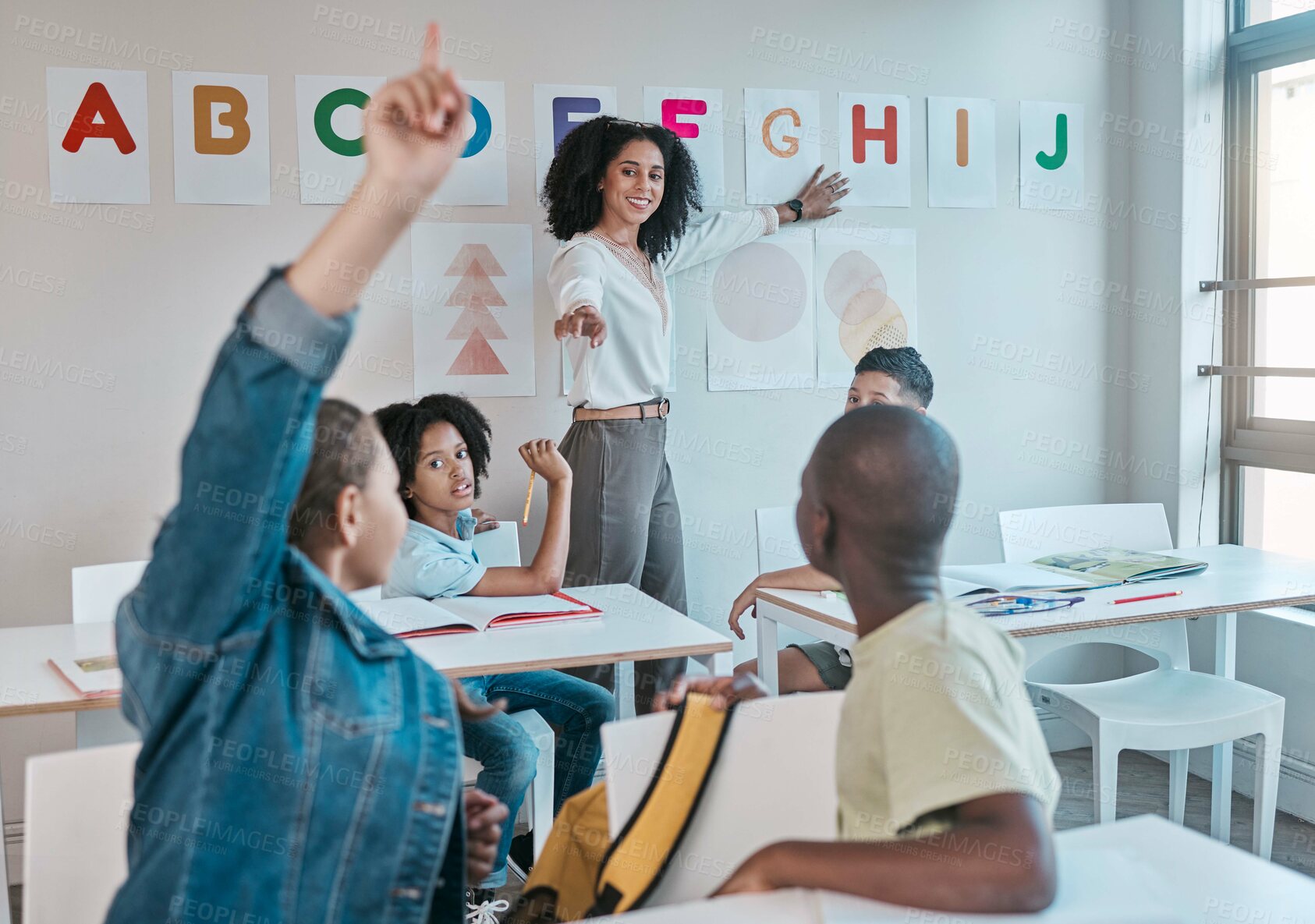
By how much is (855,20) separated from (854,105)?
0.26m

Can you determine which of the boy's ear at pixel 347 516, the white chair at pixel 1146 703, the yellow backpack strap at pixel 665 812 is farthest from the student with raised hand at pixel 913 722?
the white chair at pixel 1146 703

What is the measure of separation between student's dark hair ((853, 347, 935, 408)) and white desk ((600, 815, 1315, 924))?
6.24 ft

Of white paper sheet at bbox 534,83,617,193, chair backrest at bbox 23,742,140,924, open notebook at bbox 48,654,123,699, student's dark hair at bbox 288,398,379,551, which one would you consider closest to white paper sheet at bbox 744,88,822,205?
white paper sheet at bbox 534,83,617,193

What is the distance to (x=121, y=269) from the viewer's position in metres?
3.01

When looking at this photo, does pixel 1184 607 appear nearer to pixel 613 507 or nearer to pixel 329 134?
pixel 613 507

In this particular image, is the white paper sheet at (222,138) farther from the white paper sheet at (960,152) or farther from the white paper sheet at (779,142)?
the white paper sheet at (960,152)

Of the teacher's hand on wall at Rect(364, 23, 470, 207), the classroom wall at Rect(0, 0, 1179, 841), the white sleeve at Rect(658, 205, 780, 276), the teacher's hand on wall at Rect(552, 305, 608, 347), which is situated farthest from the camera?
the white sleeve at Rect(658, 205, 780, 276)

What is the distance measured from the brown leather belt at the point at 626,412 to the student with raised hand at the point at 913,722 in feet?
6.49

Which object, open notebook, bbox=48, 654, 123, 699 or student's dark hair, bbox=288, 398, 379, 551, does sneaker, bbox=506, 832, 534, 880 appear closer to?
open notebook, bbox=48, 654, 123, 699

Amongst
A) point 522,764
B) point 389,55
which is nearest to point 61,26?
point 389,55

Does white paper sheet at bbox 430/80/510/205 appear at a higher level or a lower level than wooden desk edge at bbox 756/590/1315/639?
higher

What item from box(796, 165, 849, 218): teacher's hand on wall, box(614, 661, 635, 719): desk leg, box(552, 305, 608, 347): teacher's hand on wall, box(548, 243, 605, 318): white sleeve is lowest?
box(614, 661, 635, 719): desk leg

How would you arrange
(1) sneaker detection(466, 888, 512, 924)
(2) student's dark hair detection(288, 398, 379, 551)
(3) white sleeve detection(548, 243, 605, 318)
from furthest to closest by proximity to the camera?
1. (3) white sleeve detection(548, 243, 605, 318)
2. (1) sneaker detection(466, 888, 512, 924)
3. (2) student's dark hair detection(288, 398, 379, 551)

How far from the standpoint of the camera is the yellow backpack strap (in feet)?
4.00
